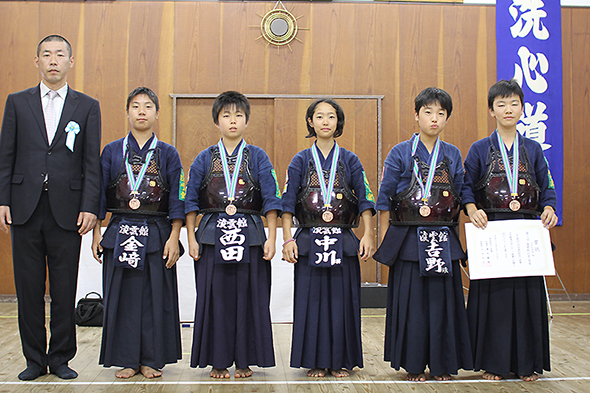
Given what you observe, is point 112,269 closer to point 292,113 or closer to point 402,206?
point 402,206

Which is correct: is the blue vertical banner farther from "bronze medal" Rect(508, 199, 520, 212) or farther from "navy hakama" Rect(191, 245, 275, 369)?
"navy hakama" Rect(191, 245, 275, 369)

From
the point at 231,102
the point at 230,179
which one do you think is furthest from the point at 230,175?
the point at 231,102

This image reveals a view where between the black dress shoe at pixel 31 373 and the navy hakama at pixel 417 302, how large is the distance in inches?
72.9

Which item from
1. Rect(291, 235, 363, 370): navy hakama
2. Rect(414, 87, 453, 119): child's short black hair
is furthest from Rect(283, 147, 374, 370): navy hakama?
Rect(414, 87, 453, 119): child's short black hair

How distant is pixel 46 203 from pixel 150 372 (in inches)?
41.2

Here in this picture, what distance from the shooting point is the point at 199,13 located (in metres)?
5.44

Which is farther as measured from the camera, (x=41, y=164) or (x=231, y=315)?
(x=231, y=315)

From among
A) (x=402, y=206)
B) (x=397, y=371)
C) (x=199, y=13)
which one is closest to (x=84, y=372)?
(x=397, y=371)

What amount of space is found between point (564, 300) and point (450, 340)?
12.0ft

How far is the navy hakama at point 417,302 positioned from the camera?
2.57m

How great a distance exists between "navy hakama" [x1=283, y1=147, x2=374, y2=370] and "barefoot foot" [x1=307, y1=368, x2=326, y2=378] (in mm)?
30

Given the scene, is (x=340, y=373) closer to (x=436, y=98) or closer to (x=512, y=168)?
(x=512, y=168)

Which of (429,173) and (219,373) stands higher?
(429,173)

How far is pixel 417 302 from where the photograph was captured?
2602 mm
